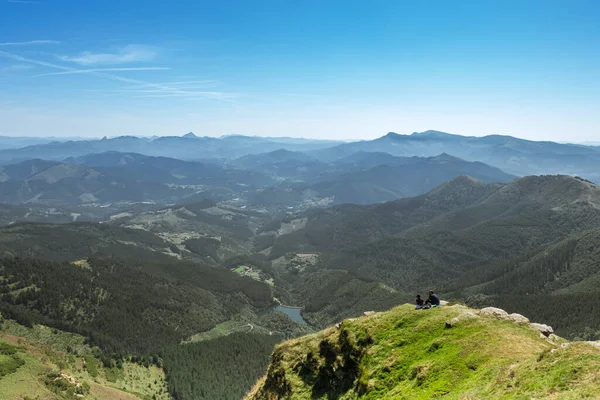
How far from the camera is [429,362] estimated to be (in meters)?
33.8

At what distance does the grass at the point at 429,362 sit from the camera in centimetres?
2544

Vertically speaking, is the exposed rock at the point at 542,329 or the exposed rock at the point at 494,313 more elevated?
the exposed rock at the point at 494,313

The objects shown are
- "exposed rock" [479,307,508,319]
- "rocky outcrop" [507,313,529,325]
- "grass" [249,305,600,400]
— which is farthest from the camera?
"exposed rock" [479,307,508,319]

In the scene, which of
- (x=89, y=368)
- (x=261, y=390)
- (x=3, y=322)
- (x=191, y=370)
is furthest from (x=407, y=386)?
(x=3, y=322)

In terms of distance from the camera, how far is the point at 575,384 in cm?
2359

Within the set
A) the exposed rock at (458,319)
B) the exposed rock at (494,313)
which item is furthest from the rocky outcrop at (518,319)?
the exposed rock at (458,319)

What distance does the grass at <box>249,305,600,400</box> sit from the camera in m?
25.4

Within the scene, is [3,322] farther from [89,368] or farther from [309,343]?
[309,343]

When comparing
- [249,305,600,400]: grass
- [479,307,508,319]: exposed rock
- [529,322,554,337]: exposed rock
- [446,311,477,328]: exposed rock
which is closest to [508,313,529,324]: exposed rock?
[479,307,508,319]: exposed rock

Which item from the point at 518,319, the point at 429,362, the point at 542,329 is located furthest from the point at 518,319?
the point at 429,362

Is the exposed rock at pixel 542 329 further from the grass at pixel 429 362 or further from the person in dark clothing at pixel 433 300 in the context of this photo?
the person in dark clothing at pixel 433 300

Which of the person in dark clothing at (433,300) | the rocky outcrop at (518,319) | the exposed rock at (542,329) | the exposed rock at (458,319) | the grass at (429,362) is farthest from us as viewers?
the person in dark clothing at (433,300)

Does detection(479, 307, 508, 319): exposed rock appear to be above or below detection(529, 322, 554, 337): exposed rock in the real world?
above

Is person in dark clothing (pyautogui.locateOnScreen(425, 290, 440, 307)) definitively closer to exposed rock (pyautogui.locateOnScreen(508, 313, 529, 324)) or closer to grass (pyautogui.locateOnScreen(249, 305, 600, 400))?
grass (pyautogui.locateOnScreen(249, 305, 600, 400))
